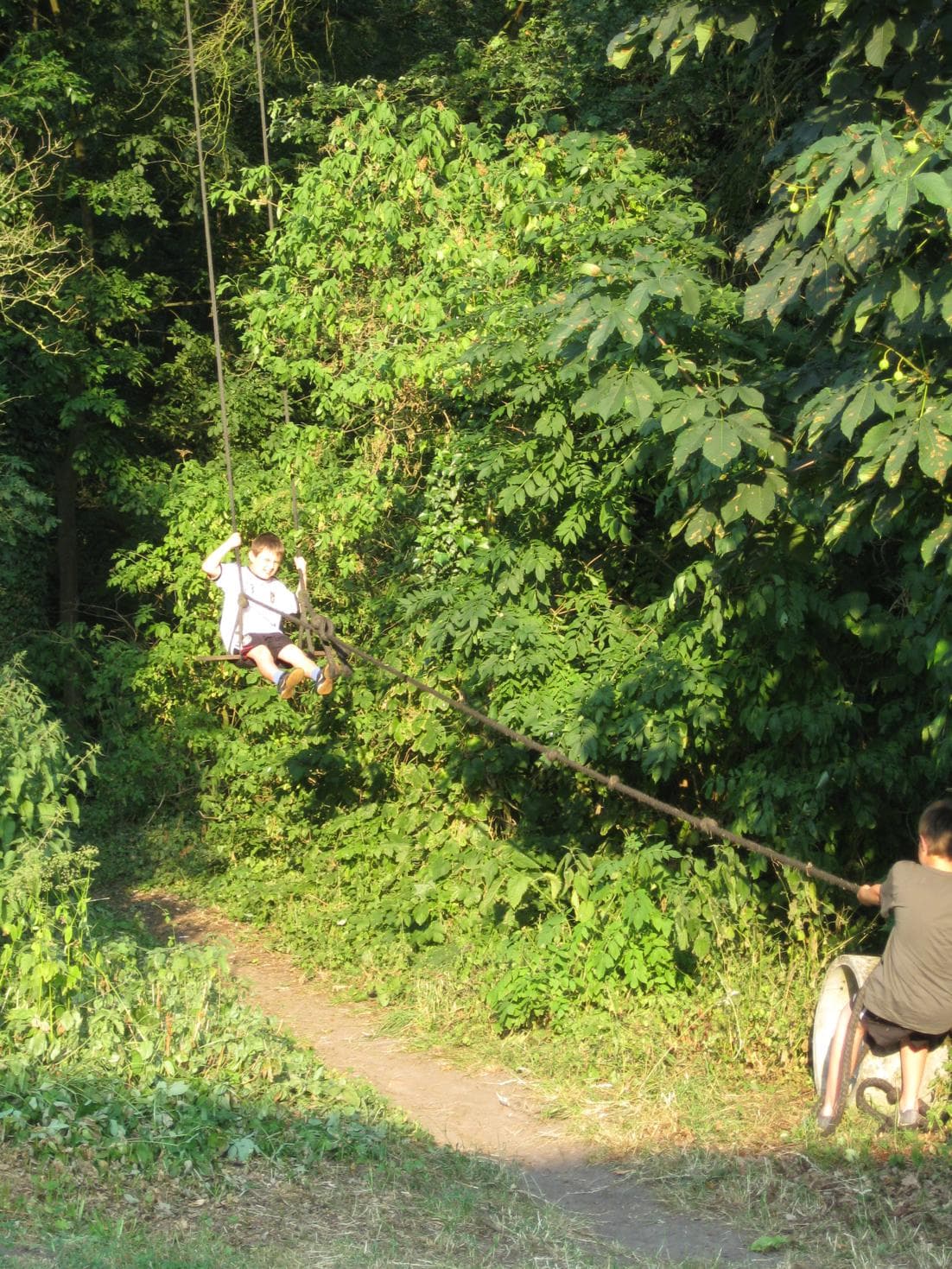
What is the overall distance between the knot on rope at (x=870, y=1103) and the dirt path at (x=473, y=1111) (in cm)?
101

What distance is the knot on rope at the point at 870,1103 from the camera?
6.29m

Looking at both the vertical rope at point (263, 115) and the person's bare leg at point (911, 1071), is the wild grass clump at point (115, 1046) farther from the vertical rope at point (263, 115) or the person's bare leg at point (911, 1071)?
the vertical rope at point (263, 115)

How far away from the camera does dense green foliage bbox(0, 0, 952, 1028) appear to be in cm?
561

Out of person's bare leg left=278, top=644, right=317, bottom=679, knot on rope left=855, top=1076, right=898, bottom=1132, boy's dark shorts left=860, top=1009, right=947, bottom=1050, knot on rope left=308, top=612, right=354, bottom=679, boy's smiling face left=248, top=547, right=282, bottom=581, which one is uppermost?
boy's smiling face left=248, top=547, right=282, bottom=581

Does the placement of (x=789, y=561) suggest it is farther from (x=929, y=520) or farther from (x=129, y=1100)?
(x=129, y=1100)

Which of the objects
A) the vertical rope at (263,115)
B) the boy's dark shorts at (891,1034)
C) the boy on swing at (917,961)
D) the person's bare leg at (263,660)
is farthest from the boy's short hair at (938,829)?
the vertical rope at (263,115)

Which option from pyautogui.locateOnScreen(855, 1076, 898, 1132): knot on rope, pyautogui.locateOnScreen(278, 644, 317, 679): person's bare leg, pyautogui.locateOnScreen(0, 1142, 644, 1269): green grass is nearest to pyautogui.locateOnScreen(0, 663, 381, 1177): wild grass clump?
pyautogui.locateOnScreen(0, 1142, 644, 1269): green grass

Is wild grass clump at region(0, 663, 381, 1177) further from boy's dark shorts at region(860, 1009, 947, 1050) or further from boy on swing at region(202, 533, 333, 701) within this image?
boy's dark shorts at region(860, 1009, 947, 1050)

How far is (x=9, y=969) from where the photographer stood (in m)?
6.84

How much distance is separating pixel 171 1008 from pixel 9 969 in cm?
80

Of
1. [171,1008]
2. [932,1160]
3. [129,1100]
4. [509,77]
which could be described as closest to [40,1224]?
[129,1100]

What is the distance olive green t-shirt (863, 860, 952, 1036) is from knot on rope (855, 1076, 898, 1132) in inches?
17.3

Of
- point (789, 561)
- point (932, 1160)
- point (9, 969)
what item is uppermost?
point (789, 561)

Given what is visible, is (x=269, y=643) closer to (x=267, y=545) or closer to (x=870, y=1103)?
(x=267, y=545)
